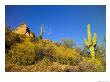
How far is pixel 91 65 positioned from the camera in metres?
5.67

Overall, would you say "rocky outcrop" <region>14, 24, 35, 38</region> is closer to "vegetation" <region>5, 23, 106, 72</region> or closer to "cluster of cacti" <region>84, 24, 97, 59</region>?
"vegetation" <region>5, 23, 106, 72</region>

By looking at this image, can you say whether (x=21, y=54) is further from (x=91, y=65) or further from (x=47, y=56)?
(x=91, y=65)

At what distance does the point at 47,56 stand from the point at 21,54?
1.28ft

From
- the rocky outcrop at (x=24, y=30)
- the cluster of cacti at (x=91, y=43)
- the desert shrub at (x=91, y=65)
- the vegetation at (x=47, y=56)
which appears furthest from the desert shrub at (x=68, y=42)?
the rocky outcrop at (x=24, y=30)

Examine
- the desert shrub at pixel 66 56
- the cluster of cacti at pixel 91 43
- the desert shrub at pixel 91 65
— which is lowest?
the desert shrub at pixel 91 65

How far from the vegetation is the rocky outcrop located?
62 mm

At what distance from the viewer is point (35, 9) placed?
568cm

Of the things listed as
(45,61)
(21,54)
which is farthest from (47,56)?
(21,54)

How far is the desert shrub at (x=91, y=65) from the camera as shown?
5641 mm

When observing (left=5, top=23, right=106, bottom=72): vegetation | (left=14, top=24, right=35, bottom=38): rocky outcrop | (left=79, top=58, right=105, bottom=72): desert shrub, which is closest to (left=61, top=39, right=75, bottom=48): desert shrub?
(left=5, top=23, right=106, bottom=72): vegetation

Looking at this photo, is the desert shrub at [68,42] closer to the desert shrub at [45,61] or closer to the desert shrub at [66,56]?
the desert shrub at [66,56]

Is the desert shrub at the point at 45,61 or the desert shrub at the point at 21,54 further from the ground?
the desert shrub at the point at 21,54

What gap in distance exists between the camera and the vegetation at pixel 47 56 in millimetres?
5637
